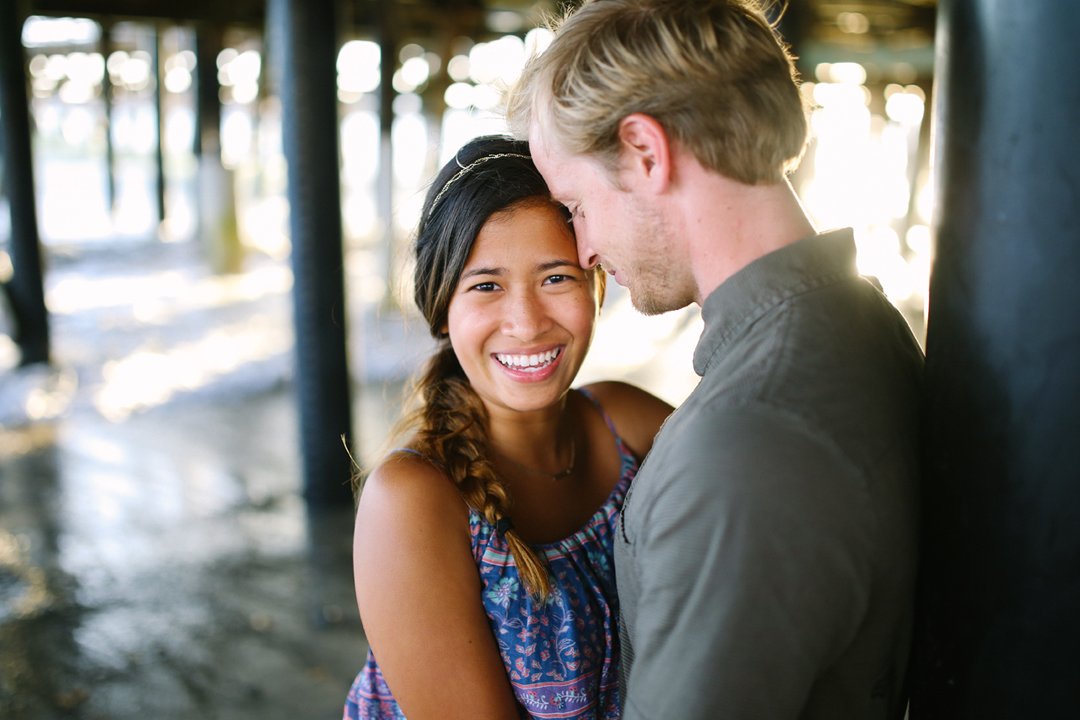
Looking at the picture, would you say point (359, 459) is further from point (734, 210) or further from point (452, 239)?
point (734, 210)

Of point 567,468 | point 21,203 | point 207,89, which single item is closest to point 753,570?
point 567,468

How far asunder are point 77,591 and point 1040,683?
4774 millimetres

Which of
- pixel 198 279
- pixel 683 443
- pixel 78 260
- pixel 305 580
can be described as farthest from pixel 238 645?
pixel 78 260

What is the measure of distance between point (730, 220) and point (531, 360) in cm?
66

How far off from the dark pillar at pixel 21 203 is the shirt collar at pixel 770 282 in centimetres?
954

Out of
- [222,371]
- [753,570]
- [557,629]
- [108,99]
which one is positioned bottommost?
[222,371]

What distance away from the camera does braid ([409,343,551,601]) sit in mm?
1695

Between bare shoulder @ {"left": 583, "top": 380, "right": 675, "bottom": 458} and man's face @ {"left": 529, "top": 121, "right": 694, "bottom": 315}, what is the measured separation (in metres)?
0.76

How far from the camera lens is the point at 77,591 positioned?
450 centimetres

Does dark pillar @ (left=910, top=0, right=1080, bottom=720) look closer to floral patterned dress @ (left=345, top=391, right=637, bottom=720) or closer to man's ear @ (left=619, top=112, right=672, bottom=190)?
man's ear @ (left=619, top=112, right=672, bottom=190)

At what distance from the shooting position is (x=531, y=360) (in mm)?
1812

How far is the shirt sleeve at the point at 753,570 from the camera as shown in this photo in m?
0.99

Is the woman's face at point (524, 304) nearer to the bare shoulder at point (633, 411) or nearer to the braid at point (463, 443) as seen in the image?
the braid at point (463, 443)

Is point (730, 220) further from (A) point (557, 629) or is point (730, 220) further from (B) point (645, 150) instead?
(A) point (557, 629)
